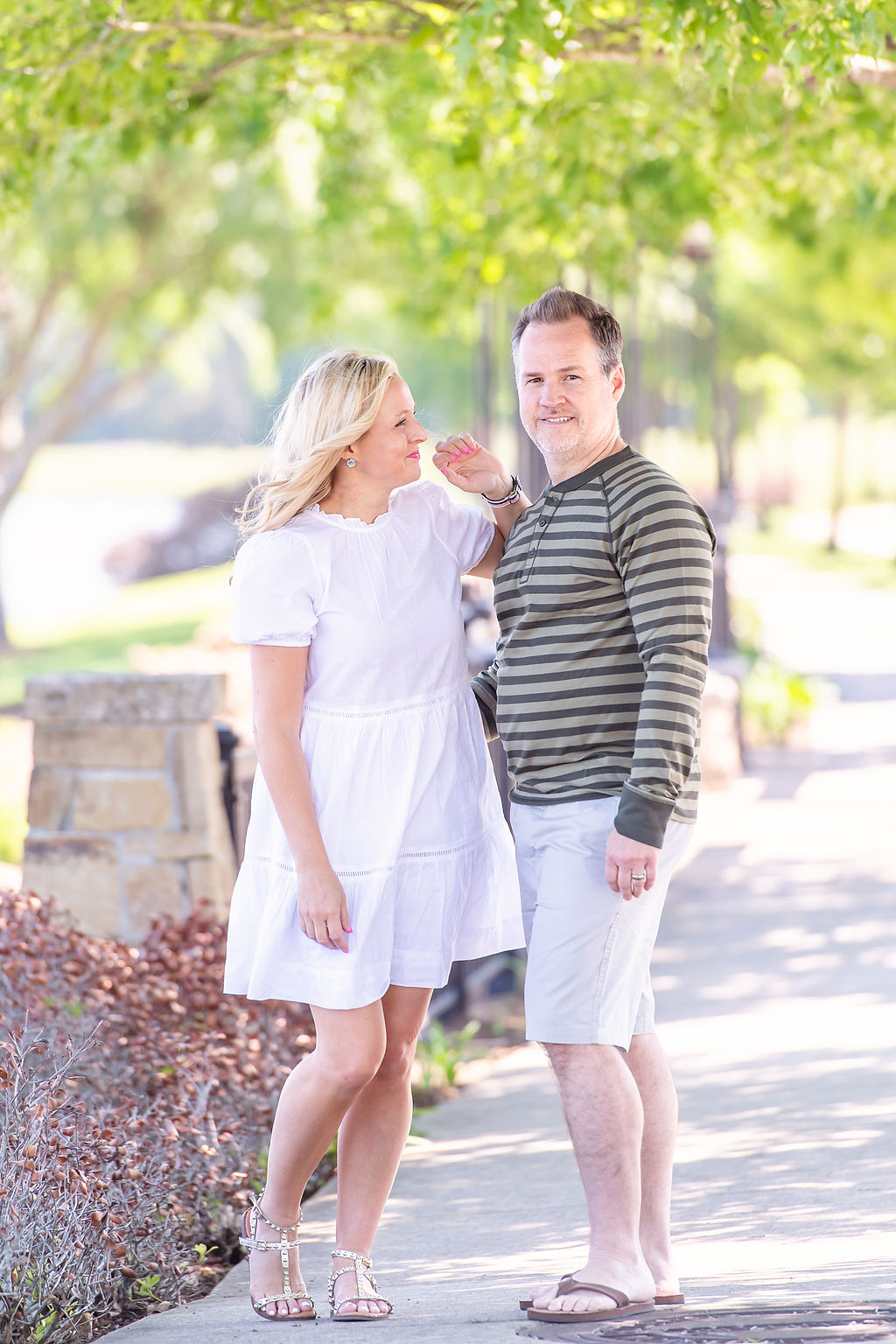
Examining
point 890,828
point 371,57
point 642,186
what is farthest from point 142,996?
point 890,828

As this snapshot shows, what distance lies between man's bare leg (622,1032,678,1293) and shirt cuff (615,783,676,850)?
53 centimetres

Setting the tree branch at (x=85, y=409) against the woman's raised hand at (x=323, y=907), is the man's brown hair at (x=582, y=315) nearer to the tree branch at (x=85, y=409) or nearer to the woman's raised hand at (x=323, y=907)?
the woman's raised hand at (x=323, y=907)

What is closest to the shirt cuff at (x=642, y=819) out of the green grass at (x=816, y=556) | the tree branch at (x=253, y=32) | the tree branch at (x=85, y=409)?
the tree branch at (x=253, y=32)

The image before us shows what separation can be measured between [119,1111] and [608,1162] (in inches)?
48.3

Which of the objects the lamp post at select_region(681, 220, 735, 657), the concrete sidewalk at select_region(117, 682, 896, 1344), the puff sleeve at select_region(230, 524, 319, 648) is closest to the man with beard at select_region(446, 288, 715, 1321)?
the concrete sidewalk at select_region(117, 682, 896, 1344)

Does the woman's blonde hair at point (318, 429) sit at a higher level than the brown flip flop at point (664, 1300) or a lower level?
higher

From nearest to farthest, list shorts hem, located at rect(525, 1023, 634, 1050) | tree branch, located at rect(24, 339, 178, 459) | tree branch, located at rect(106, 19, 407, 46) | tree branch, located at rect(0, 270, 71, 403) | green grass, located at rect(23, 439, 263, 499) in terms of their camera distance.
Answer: shorts hem, located at rect(525, 1023, 634, 1050)
tree branch, located at rect(106, 19, 407, 46)
tree branch, located at rect(0, 270, 71, 403)
tree branch, located at rect(24, 339, 178, 459)
green grass, located at rect(23, 439, 263, 499)

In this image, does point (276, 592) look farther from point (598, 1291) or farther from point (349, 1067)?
point (598, 1291)

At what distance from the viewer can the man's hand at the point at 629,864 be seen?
2.72 meters

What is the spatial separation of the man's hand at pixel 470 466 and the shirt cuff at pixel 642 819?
79 cm

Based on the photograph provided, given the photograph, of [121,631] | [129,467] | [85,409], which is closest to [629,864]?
[85,409]

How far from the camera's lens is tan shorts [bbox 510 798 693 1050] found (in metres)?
2.82

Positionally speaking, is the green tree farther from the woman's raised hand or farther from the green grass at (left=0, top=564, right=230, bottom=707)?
the woman's raised hand

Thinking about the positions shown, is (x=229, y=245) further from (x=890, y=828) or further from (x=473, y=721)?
(x=473, y=721)
